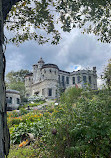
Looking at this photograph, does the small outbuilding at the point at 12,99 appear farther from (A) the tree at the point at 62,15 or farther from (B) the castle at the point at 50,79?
(A) the tree at the point at 62,15

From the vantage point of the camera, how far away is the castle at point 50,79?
40.7m

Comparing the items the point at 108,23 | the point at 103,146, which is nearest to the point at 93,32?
the point at 108,23

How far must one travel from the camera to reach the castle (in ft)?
133

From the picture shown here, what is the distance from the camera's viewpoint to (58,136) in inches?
142

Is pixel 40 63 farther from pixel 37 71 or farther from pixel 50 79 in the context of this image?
pixel 50 79

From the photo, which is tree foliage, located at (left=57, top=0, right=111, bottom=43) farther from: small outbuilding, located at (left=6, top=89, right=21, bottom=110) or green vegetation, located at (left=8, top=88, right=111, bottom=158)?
small outbuilding, located at (left=6, top=89, right=21, bottom=110)

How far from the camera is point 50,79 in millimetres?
41188

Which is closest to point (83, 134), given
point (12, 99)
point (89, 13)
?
point (89, 13)

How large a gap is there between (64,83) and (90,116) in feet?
141

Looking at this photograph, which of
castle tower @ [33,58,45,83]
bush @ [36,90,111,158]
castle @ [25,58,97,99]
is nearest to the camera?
bush @ [36,90,111,158]

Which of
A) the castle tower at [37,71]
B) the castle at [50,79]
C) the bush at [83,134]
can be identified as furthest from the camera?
the castle tower at [37,71]

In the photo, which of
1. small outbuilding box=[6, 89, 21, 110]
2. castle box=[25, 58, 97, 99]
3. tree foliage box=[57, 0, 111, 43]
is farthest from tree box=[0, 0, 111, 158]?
castle box=[25, 58, 97, 99]

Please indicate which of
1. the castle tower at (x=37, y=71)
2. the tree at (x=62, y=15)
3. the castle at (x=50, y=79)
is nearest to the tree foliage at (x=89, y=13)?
the tree at (x=62, y=15)

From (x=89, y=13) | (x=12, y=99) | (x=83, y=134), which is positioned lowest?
(x=12, y=99)
